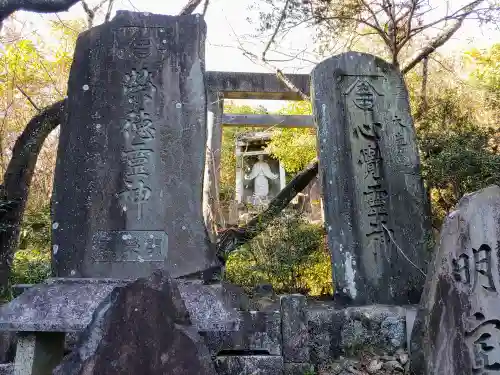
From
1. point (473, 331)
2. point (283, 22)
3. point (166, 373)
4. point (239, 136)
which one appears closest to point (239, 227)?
point (283, 22)

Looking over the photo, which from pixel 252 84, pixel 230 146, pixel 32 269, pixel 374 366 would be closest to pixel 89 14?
pixel 252 84

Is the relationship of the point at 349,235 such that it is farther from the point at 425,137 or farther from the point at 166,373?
the point at 166,373

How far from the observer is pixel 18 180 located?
5242 millimetres

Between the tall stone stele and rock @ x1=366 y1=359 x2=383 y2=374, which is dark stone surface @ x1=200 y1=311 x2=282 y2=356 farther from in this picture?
the tall stone stele

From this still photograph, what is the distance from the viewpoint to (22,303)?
260 cm

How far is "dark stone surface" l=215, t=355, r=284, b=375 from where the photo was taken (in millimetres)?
3002

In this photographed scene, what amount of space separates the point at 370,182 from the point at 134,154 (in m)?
2.74

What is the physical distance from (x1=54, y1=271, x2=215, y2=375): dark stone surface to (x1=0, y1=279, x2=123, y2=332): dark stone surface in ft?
2.71

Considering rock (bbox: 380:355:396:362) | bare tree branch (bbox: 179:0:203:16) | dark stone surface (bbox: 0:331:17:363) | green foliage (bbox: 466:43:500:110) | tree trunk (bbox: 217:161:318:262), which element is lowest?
rock (bbox: 380:355:396:362)

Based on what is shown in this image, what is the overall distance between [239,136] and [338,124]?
9826 millimetres

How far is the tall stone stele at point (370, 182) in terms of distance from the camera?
171 inches

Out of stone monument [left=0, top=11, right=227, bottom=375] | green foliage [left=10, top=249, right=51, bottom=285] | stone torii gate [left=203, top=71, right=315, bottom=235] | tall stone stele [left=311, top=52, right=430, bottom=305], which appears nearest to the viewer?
stone monument [left=0, top=11, right=227, bottom=375]

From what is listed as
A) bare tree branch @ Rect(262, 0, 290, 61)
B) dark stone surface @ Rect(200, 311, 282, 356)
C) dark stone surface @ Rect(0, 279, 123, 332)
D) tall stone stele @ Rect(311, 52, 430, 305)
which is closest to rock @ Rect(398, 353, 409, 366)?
tall stone stele @ Rect(311, 52, 430, 305)

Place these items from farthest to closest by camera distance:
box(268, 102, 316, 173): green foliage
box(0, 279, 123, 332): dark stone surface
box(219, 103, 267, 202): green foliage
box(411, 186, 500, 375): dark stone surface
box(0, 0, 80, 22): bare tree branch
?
1. box(219, 103, 267, 202): green foliage
2. box(268, 102, 316, 173): green foliage
3. box(0, 0, 80, 22): bare tree branch
4. box(0, 279, 123, 332): dark stone surface
5. box(411, 186, 500, 375): dark stone surface
